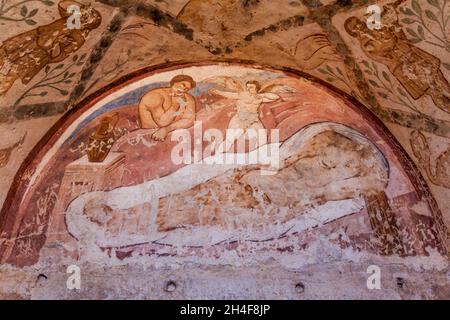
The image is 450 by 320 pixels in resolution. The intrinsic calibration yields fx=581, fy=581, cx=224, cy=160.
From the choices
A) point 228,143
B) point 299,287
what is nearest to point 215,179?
point 228,143

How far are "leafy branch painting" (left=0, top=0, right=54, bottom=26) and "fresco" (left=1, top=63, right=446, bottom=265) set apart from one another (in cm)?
143

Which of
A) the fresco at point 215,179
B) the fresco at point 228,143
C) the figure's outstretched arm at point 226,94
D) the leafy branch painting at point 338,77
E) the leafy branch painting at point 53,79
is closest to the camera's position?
the fresco at point 228,143

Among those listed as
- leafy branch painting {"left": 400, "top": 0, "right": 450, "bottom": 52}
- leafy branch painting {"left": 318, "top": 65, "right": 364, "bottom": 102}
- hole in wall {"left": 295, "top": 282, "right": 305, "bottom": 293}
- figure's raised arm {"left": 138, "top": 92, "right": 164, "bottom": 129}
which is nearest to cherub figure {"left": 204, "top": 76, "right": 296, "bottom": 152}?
leafy branch painting {"left": 318, "top": 65, "right": 364, "bottom": 102}

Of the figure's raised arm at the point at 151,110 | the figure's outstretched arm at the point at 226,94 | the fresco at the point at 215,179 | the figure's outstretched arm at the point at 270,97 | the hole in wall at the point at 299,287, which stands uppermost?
the figure's outstretched arm at the point at 226,94

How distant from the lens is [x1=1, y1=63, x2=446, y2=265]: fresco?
6.08 meters

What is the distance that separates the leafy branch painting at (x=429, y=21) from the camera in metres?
5.13

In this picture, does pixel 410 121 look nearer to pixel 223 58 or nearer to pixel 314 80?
pixel 314 80

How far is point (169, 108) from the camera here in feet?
21.6

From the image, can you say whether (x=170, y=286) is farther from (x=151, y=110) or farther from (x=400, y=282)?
(x=400, y=282)

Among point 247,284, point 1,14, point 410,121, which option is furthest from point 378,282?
point 1,14

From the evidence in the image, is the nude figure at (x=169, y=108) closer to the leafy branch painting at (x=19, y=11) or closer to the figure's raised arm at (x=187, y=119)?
the figure's raised arm at (x=187, y=119)

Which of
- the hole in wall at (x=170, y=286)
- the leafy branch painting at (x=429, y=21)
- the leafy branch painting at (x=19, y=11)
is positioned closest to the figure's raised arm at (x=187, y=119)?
the hole in wall at (x=170, y=286)

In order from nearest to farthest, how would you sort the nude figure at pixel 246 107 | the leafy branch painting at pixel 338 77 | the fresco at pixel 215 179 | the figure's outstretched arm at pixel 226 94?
the fresco at pixel 215 179, the leafy branch painting at pixel 338 77, the nude figure at pixel 246 107, the figure's outstretched arm at pixel 226 94

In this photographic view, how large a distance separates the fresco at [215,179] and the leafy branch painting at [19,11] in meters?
A: 1.43
